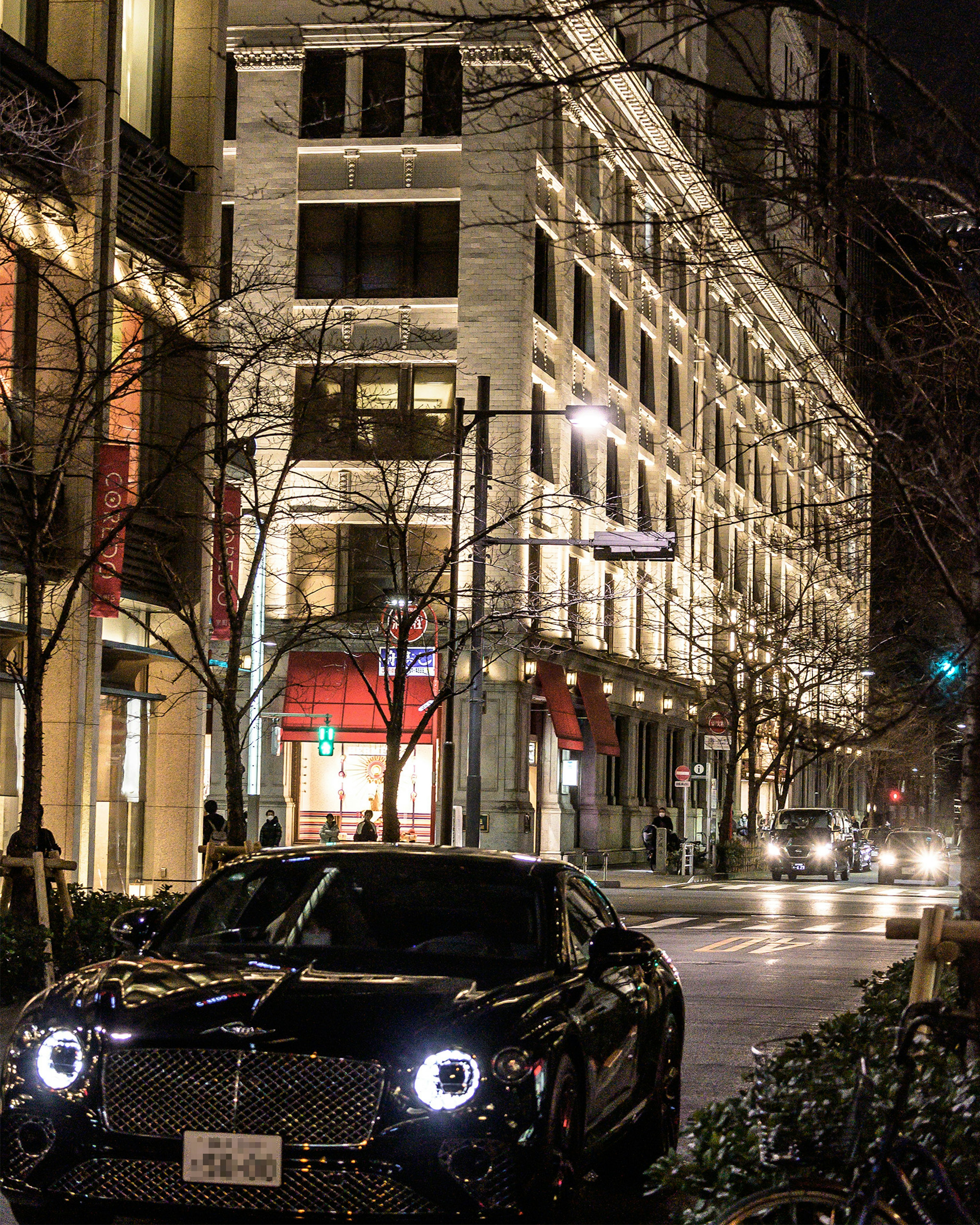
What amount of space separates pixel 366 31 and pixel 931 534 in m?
36.5

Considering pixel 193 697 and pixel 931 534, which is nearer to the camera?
pixel 931 534

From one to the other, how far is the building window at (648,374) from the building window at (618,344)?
98.3 inches

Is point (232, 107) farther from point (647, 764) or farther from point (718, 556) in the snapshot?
point (718, 556)

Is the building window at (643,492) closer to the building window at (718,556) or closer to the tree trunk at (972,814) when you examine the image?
the building window at (718,556)

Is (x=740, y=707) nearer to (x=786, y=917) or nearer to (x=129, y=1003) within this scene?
(x=786, y=917)

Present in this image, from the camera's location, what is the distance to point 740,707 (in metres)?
61.4

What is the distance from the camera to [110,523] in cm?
2166

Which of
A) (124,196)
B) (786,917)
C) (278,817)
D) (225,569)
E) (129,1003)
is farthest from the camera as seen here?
(278,817)

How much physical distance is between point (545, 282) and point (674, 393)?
50.4 ft

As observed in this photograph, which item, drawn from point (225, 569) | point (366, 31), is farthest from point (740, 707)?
point (225, 569)

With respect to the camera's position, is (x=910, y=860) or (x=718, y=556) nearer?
(x=910, y=860)

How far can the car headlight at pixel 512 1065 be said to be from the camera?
6.31 meters

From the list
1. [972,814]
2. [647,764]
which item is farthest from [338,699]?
[972,814]

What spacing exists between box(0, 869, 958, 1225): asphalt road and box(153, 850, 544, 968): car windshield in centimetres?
132
